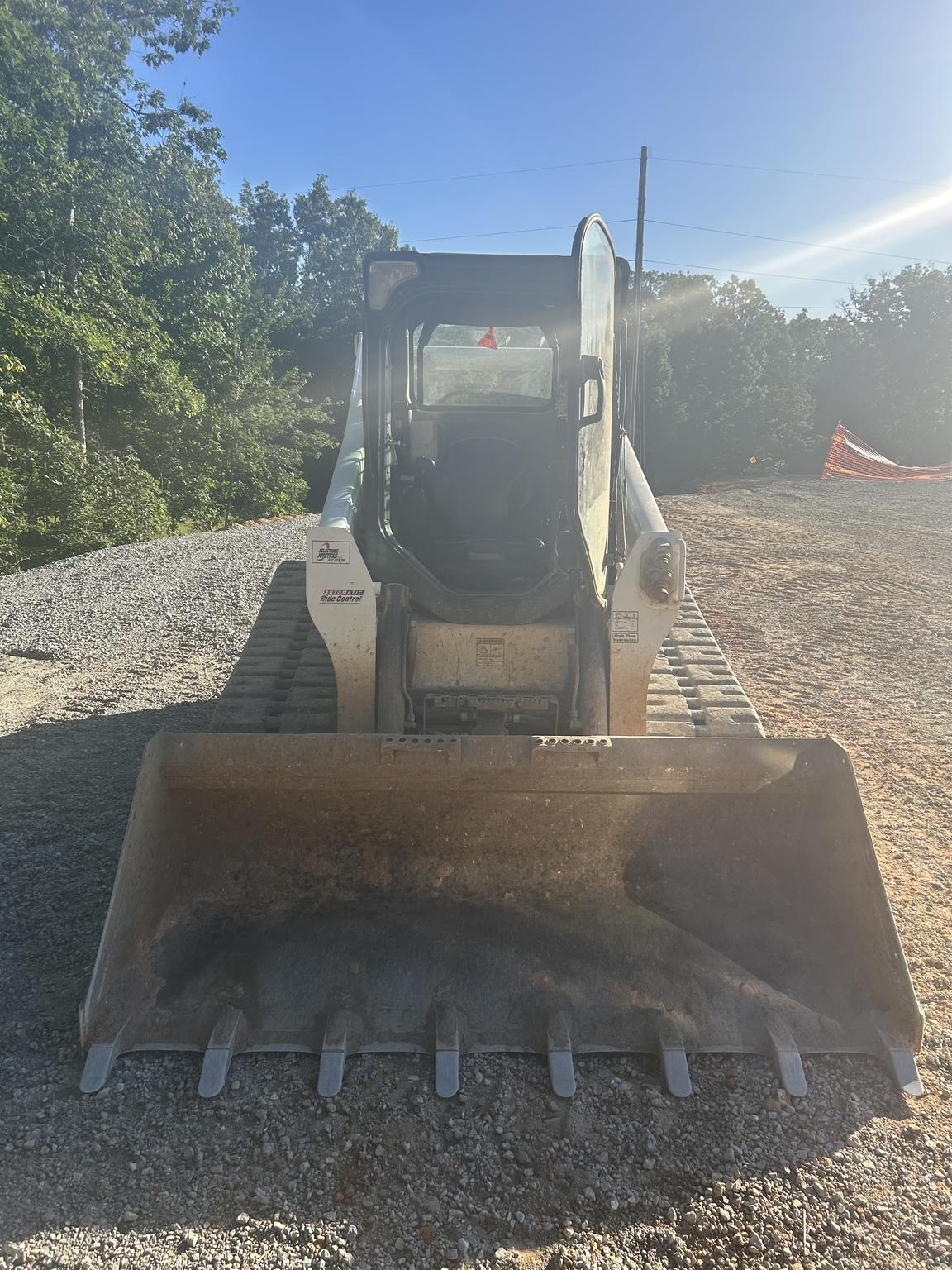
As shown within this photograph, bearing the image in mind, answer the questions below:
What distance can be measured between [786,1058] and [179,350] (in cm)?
1896

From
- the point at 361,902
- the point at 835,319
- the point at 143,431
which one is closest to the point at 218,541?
the point at 143,431

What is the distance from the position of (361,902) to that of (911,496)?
57.6 ft

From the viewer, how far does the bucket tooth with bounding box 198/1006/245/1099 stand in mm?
2502

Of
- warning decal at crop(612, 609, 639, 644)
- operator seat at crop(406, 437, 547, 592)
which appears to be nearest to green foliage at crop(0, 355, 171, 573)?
operator seat at crop(406, 437, 547, 592)

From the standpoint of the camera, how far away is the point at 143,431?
17531mm

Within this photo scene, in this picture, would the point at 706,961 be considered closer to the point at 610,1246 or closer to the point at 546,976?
the point at 546,976

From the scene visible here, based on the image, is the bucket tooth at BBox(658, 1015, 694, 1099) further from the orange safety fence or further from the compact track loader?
the orange safety fence

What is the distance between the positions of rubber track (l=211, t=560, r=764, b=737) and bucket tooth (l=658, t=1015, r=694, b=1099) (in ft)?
4.70

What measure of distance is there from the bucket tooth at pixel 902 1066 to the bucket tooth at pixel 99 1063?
2233mm

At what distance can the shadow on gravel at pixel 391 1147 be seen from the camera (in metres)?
2.15

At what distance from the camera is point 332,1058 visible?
8.38ft

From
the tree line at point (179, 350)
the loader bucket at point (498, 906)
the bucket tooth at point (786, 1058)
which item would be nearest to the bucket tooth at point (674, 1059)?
the loader bucket at point (498, 906)

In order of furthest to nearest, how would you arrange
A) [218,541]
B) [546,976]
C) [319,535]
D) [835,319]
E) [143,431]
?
[835,319], [143,431], [218,541], [319,535], [546,976]

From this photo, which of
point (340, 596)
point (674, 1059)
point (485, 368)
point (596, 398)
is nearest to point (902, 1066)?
point (674, 1059)
